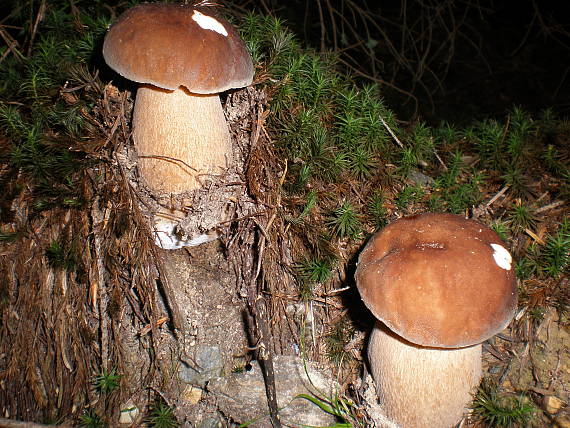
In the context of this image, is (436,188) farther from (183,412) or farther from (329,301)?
(183,412)

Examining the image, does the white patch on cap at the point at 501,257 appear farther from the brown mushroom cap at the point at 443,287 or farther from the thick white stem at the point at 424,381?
the thick white stem at the point at 424,381

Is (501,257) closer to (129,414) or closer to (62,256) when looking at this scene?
(129,414)

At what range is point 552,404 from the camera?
179cm

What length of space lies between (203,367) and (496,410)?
49.7 inches

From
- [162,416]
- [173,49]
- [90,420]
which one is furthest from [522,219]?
[90,420]

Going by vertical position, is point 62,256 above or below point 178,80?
below

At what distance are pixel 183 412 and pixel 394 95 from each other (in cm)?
389

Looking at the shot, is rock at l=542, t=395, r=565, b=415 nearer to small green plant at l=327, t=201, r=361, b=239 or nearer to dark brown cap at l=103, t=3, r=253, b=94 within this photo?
small green plant at l=327, t=201, r=361, b=239

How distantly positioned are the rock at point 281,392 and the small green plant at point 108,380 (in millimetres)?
416

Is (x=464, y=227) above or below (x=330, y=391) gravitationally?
above

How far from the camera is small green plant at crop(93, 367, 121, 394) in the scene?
1878 mm

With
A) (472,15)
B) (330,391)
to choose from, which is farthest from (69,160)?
(472,15)

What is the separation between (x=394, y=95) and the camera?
462 cm

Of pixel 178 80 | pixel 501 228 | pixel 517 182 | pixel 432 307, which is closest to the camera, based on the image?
pixel 432 307
